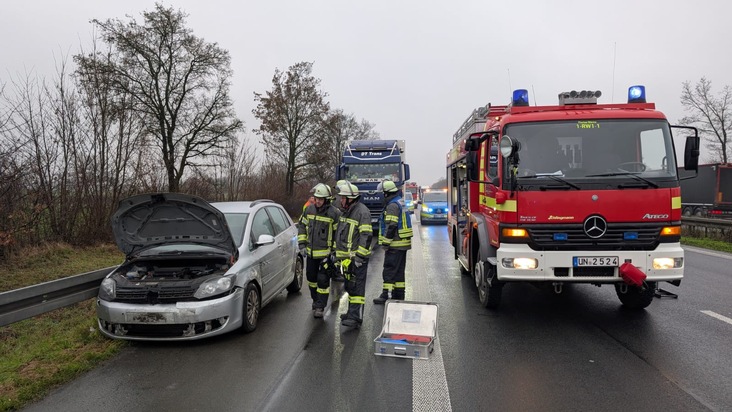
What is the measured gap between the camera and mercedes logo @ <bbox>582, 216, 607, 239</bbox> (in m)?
5.22

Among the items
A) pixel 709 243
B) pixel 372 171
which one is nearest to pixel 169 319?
pixel 372 171

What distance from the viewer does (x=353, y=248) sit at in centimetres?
580

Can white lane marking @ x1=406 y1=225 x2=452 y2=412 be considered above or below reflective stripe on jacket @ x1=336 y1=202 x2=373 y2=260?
below

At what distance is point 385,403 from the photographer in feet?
11.7

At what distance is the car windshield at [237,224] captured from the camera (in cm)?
592

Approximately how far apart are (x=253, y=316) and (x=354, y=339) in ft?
4.24

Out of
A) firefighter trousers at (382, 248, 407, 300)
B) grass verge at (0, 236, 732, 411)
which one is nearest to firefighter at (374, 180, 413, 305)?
firefighter trousers at (382, 248, 407, 300)

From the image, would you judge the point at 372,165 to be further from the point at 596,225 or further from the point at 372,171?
the point at 596,225

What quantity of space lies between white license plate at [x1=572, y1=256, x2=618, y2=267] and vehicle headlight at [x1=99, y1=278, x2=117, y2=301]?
16.9 feet

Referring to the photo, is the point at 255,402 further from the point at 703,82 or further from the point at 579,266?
the point at 703,82

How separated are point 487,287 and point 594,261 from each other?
57.2 inches

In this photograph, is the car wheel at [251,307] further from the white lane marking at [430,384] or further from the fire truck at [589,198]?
the fire truck at [589,198]

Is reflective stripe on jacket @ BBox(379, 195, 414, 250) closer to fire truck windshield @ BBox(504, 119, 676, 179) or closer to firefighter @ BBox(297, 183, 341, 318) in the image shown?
firefighter @ BBox(297, 183, 341, 318)

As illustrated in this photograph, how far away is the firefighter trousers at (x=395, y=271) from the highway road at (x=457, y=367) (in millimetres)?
452
